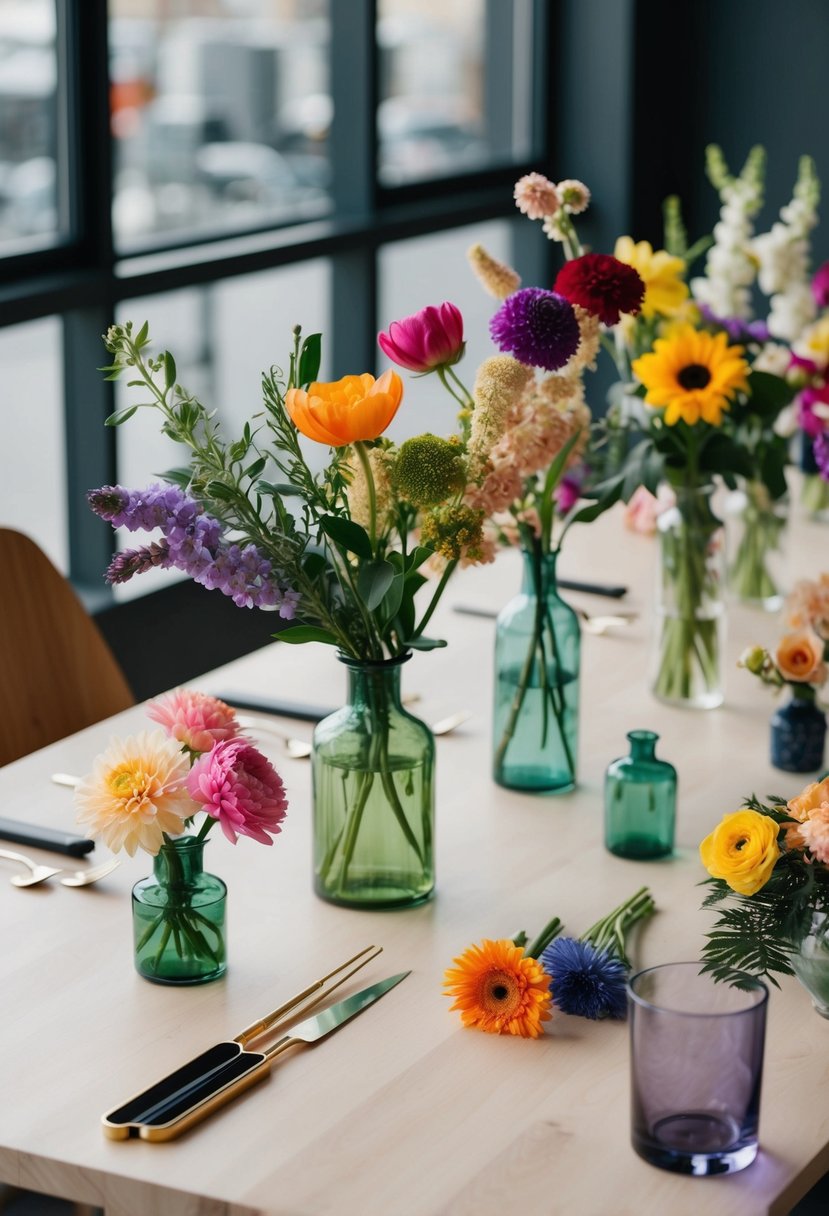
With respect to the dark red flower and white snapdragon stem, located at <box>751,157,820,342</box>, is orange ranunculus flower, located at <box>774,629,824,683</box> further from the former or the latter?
white snapdragon stem, located at <box>751,157,820,342</box>

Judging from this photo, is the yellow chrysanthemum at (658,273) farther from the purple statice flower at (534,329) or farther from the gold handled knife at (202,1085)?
the gold handled knife at (202,1085)

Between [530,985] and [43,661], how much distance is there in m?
1.02

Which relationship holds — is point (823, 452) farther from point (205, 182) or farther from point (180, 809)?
point (205, 182)

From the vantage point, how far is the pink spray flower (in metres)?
1.40

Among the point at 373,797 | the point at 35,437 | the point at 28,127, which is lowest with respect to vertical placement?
the point at 35,437

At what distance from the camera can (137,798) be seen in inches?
52.7

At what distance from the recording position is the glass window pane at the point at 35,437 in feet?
11.0

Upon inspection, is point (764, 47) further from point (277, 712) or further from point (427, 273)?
point (277, 712)

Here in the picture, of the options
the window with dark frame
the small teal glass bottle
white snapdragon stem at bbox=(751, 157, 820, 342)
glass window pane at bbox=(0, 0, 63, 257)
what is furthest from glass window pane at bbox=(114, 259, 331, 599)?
the small teal glass bottle

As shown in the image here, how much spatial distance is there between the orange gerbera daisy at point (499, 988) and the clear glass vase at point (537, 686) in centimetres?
46

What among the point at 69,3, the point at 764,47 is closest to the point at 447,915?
the point at 69,3

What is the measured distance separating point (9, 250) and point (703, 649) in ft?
5.19

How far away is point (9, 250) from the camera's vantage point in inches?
121

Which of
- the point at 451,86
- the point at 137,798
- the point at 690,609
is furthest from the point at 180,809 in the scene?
the point at 451,86
